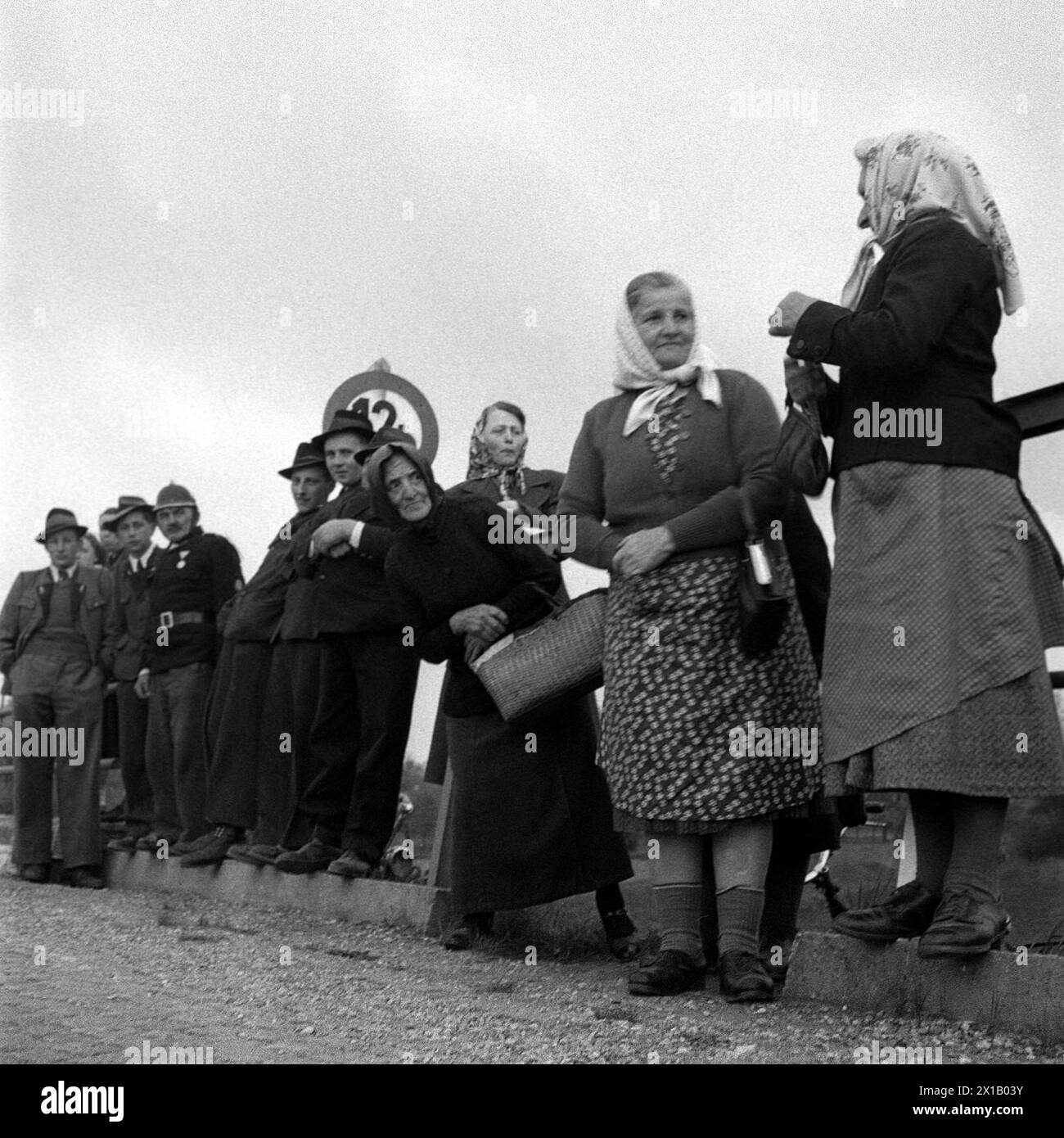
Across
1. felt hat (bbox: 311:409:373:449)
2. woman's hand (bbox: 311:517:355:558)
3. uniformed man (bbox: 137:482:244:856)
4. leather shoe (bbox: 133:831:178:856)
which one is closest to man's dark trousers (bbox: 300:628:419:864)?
woman's hand (bbox: 311:517:355:558)

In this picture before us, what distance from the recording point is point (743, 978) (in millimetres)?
4672

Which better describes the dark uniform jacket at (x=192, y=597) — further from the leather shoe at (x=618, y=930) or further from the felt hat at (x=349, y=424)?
the leather shoe at (x=618, y=930)

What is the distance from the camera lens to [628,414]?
524 centimetres

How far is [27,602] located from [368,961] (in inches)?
219

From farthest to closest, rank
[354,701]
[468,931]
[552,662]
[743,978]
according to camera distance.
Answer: [354,701] < [468,931] < [552,662] < [743,978]

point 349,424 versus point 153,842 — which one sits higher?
point 349,424

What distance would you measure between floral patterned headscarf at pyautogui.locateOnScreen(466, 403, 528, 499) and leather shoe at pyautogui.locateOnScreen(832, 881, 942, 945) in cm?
320

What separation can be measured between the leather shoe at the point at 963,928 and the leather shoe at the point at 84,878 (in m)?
7.11

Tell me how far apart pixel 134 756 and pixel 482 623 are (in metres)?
5.07

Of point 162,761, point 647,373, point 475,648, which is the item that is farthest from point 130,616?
point 647,373

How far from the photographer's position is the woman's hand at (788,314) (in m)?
4.42

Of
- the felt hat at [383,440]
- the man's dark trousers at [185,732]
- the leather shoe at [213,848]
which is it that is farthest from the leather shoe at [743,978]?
the man's dark trousers at [185,732]

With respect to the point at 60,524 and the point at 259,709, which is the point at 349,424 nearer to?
the point at 259,709
